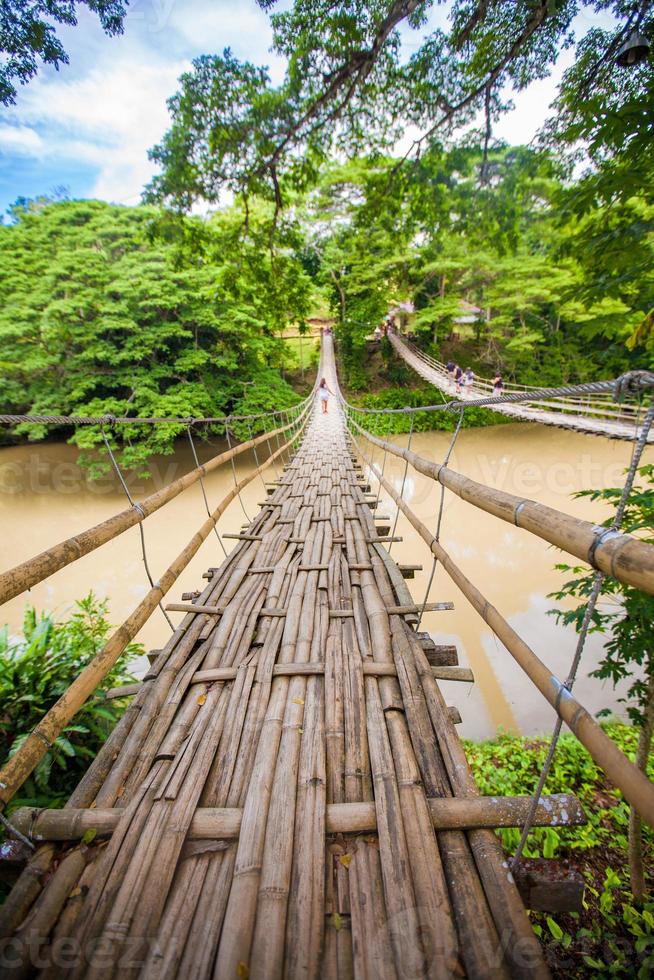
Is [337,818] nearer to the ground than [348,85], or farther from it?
nearer to the ground

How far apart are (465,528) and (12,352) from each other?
815cm

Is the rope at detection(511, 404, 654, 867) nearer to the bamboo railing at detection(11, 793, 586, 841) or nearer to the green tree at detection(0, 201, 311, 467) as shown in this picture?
the bamboo railing at detection(11, 793, 586, 841)

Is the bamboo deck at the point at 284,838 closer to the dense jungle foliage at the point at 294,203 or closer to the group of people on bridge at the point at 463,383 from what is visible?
the dense jungle foliage at the point at 294,203

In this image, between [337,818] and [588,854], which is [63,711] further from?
[588,854]

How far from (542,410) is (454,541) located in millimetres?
4802

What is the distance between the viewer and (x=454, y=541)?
229 inches

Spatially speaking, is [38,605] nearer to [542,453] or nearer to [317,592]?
[317,592]

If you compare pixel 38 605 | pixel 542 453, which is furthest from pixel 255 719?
pixel 542 453

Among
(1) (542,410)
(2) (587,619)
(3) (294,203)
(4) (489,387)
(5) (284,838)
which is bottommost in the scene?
(1) (542,410)

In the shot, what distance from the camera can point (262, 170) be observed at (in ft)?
11.8

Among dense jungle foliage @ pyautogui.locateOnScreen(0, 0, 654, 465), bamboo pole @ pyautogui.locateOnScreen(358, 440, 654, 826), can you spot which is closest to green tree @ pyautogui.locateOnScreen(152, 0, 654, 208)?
dense jungle foliage @ pyautogui.locateOnScreen(0, 0, 654, 465)

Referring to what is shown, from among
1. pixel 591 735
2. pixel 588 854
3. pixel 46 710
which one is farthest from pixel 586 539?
pixel 46 710

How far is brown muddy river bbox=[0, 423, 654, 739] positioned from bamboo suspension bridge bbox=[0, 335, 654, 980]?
2.57 meters

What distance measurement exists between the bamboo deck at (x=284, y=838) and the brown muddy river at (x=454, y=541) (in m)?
2.57
